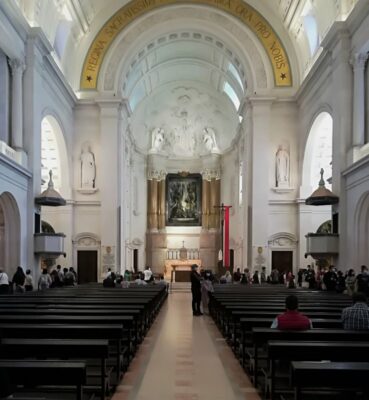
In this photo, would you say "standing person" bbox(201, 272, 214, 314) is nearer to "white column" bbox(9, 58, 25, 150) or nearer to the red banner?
"white column" bbox(9, 58, 25, 150)

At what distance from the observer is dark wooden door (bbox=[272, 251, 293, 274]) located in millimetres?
25656

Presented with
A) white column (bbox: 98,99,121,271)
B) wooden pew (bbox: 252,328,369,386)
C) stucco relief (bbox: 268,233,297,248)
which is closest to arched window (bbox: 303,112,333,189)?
stucco relief (bbox: 268,233,297,248)

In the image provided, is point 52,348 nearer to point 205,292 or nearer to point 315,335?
point 315,335

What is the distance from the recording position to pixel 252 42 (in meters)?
26.2

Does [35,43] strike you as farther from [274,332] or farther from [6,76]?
[274,332]

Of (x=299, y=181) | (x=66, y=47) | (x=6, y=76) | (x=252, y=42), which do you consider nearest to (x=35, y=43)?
(x=6, y=76)

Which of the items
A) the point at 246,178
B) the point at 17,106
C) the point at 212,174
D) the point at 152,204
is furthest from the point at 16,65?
the point at 212,174

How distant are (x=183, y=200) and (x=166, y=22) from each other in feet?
40.9

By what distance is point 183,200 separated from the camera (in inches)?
1412

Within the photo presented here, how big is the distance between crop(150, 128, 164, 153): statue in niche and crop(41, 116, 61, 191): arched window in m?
10.1

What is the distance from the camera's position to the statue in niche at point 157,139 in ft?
116

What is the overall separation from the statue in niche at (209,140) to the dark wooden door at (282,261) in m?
11.1

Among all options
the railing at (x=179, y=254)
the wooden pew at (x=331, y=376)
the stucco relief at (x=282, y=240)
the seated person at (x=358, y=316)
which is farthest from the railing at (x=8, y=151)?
the railing at (x=179, y=254)

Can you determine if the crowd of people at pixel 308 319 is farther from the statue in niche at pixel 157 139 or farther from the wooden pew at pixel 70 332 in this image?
the statue in niche at pixel 157 139
